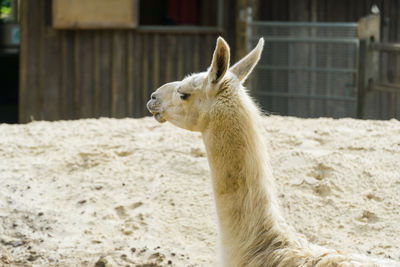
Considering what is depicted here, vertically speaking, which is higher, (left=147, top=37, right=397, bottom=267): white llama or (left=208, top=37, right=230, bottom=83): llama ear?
(left=208, top=37, right=230, bottom=83): llama ear

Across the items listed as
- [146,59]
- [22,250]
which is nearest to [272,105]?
[146,59]

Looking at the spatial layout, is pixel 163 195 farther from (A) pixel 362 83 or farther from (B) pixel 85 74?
(B) pixel 85 74

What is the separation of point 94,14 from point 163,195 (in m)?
5.85

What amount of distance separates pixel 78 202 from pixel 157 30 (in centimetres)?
605

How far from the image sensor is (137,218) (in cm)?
548

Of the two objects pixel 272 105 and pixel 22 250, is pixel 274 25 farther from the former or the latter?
pixel 22 250

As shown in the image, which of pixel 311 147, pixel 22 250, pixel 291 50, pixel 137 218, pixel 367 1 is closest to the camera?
pixel 22 250

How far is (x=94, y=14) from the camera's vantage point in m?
10.9

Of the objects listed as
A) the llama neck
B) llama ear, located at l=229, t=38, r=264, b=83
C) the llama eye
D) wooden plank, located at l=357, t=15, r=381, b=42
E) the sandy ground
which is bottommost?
the sandy ground

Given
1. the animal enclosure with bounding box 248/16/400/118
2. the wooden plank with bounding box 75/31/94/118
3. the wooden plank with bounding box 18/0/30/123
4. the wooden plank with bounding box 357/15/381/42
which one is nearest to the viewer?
the wooden plank with bounding box 357/15/381/42

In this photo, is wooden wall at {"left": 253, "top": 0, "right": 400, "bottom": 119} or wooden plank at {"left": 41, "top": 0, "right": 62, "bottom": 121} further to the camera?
wooden wall at {"left": 253, "top": 0, "right": 400, "bottom": 119}

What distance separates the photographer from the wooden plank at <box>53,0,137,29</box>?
35.6 feet

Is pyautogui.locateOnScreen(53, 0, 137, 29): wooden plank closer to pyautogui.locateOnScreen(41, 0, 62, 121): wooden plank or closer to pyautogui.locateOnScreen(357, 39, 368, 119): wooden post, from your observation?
pyautogui.locateOnScreen(41, 0, 62, 121): wooden plank

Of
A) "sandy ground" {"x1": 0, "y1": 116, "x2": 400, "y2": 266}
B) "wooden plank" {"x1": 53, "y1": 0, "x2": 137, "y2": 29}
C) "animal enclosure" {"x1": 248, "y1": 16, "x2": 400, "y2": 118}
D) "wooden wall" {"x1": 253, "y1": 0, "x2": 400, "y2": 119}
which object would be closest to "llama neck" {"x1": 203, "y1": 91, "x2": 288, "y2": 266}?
"sandy ground" {"x1": 0, "y1": 116, "x2": 400, "y2": 266}
